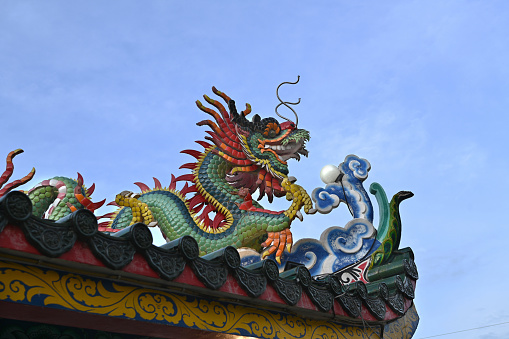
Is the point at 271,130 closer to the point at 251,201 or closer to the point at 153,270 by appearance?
the point at 251,201

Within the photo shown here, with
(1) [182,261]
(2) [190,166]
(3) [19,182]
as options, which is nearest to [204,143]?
(2) [190,166]

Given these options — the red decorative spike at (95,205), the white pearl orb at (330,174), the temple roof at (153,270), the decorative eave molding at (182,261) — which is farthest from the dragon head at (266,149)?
the temple roof at (153,270)

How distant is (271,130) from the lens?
7.78 metres

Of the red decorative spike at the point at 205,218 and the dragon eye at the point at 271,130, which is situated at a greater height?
the dragon eye at the point at 271,130

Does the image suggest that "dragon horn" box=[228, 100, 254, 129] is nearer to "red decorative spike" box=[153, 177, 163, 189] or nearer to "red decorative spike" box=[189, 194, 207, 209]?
"red decorative spike" box=[189, 194, 207, 209]

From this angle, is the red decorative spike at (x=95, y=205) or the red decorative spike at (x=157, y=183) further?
the red decorative spike at (x=157, y=183)

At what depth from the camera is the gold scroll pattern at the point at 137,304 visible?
300 centimetres

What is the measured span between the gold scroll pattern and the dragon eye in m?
3.57

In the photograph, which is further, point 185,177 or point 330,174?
point 185,177

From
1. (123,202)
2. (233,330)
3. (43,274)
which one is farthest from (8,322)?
(123,202)

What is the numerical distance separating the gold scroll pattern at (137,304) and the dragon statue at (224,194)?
7.64 ft

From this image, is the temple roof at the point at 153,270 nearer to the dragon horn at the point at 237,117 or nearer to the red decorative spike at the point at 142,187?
the dragon horn at the point at 237,117

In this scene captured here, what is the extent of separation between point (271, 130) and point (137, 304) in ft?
15.2

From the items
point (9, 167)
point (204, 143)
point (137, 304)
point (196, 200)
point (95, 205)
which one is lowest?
point (137, 304)
